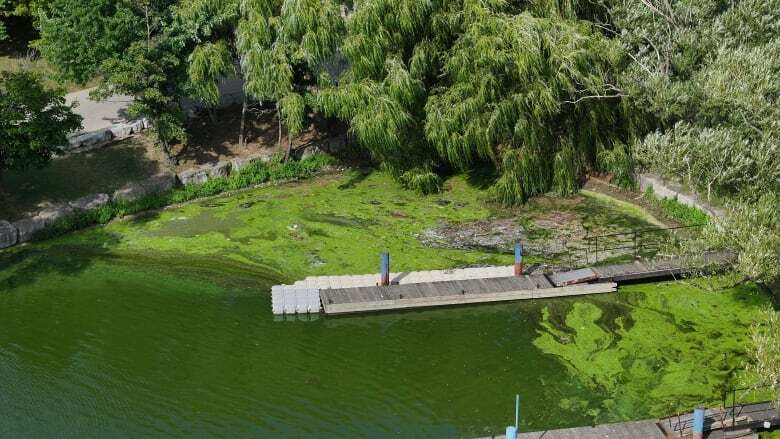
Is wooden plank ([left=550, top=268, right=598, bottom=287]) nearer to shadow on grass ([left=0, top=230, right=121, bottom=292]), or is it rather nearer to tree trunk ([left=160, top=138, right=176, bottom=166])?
shadow on grass ([left=0, top=230, right=121, bottom=292])

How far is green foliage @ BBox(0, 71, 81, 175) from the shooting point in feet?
118

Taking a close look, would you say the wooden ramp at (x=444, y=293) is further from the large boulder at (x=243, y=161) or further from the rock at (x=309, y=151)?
the rock at (x=309, y=151)

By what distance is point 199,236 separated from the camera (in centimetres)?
3691

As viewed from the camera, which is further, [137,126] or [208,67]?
[137,126]

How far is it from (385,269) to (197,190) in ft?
41.9

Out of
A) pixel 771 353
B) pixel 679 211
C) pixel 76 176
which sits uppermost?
pixel 76 176

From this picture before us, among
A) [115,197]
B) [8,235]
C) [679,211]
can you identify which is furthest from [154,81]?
[679,211]

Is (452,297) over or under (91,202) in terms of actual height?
under

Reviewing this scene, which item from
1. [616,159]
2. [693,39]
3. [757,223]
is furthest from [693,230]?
[757,223]

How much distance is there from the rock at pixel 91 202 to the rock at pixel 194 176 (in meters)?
3.67

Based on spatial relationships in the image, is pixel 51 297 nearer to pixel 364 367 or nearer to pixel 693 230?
pixel 364 367

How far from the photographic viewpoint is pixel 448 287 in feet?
107

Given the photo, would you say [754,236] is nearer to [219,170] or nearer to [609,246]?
[609,246]

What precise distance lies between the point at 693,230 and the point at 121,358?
22878mm
